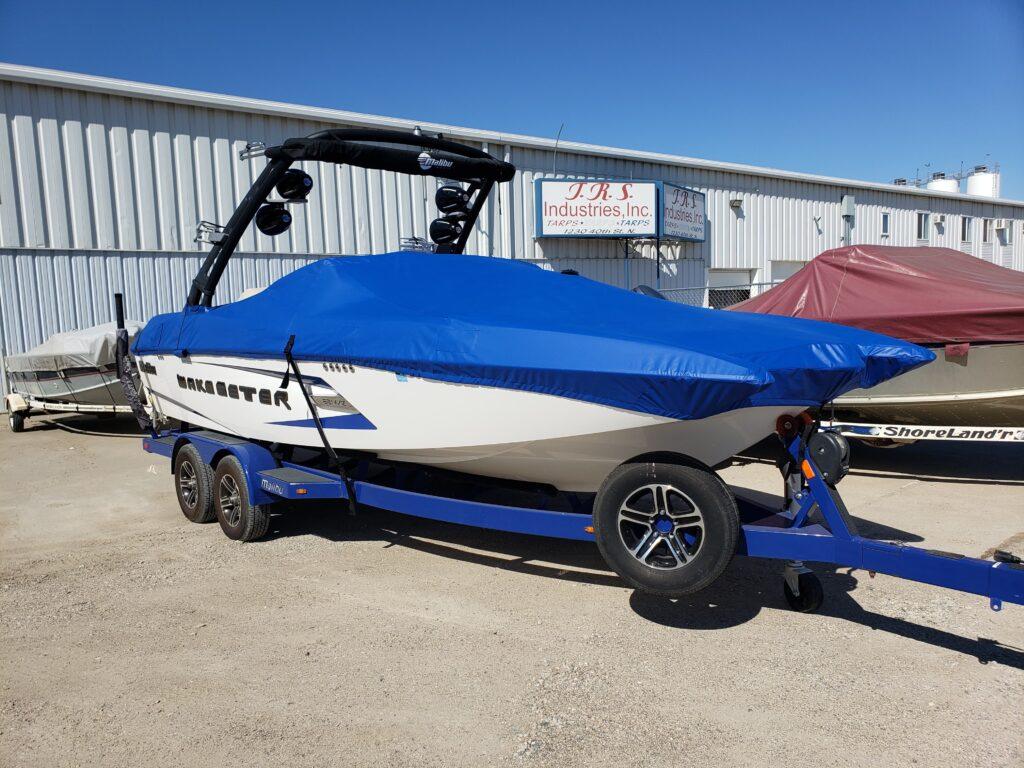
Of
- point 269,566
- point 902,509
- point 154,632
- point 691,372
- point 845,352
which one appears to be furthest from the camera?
point 902,509

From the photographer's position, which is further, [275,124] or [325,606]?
[275,124]

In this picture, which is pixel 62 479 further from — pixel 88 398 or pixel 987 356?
pixel 987 356

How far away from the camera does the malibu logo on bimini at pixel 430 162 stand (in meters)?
5.32

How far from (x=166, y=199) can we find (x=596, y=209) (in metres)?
8.17

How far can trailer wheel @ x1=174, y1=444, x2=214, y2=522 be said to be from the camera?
17.5 feet

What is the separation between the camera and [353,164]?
5.32 m

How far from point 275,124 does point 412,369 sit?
10486 millimetres

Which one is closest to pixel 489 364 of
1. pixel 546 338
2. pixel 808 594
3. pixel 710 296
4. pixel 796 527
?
pixel 546 338

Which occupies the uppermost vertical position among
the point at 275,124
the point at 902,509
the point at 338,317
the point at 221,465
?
the point at 275,124

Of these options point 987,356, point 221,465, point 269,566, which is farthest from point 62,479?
point 987,356

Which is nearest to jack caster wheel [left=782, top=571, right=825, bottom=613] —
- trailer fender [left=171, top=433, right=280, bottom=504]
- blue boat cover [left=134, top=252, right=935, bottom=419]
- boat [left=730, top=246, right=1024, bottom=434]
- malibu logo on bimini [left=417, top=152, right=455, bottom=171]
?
blue boat cover [left=134, top=252, right=935, bottom=419]

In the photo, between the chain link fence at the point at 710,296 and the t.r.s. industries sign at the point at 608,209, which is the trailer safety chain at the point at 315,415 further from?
the chain link fence at the point at 710,296

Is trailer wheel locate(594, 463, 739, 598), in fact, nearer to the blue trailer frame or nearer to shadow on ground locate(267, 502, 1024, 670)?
the blue trailer frame

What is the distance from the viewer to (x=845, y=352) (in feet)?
10.5
